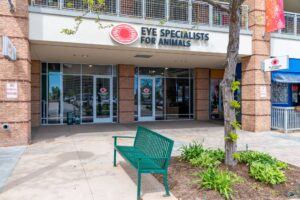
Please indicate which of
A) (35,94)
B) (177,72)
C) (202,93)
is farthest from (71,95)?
(202,93)

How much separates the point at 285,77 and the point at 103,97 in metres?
9.57

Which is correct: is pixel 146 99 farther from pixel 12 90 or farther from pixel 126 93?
pixel 12 90

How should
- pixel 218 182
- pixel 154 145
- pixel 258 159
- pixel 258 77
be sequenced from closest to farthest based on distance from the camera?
1. pixel 218 182
2. pixel 154 145
3. pixel 258 159
4. pixel 258 77

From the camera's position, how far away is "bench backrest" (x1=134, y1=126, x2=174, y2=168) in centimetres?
434

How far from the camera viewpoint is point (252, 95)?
11.7 metres

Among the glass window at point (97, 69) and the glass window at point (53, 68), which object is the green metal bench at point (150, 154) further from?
the glass window at point (53, 68)

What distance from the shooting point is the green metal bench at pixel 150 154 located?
4.19m

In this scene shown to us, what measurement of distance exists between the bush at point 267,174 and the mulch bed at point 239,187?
87 mm

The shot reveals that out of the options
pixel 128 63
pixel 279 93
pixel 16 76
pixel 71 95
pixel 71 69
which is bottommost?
pixel 71 95

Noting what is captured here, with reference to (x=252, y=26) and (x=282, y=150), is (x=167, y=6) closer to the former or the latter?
(x=252, y=26)

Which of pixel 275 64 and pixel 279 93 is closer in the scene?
pixel 275 64

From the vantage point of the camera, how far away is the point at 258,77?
11.6m

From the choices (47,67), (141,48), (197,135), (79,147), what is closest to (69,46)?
(141,48)

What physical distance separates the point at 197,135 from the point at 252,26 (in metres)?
5.60
